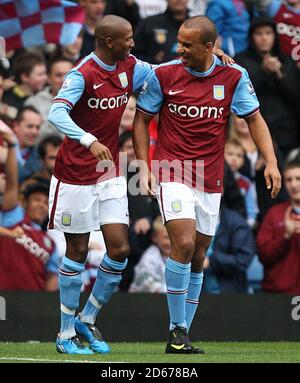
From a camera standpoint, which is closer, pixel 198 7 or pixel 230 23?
pixel 230 23

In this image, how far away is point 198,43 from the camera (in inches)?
351

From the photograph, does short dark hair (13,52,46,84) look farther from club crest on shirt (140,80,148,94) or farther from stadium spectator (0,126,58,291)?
club crest on shirt (140,80,148,94)

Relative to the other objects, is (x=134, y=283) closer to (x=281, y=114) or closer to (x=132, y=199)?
(x=132, y=199)

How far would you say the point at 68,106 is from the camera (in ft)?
28.4

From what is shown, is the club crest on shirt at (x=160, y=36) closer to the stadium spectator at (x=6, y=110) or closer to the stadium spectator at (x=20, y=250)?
the stadium spectator at (x=6, y=110)

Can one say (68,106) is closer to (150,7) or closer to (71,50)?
(71,50)

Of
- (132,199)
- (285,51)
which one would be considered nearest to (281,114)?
(285,51)

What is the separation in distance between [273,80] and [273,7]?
1.10 meters

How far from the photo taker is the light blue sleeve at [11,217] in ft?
36.7

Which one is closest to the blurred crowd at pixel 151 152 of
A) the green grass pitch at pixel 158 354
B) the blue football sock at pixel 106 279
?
the green grass pitch at pixel 158 354

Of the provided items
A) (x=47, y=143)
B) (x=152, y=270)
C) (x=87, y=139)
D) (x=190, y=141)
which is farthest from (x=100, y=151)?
(x=47, y=143)

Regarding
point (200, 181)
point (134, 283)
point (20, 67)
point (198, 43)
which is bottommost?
point (134, 283)

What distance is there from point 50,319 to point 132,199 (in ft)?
5.22

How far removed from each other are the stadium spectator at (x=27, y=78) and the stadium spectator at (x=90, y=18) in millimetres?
681
